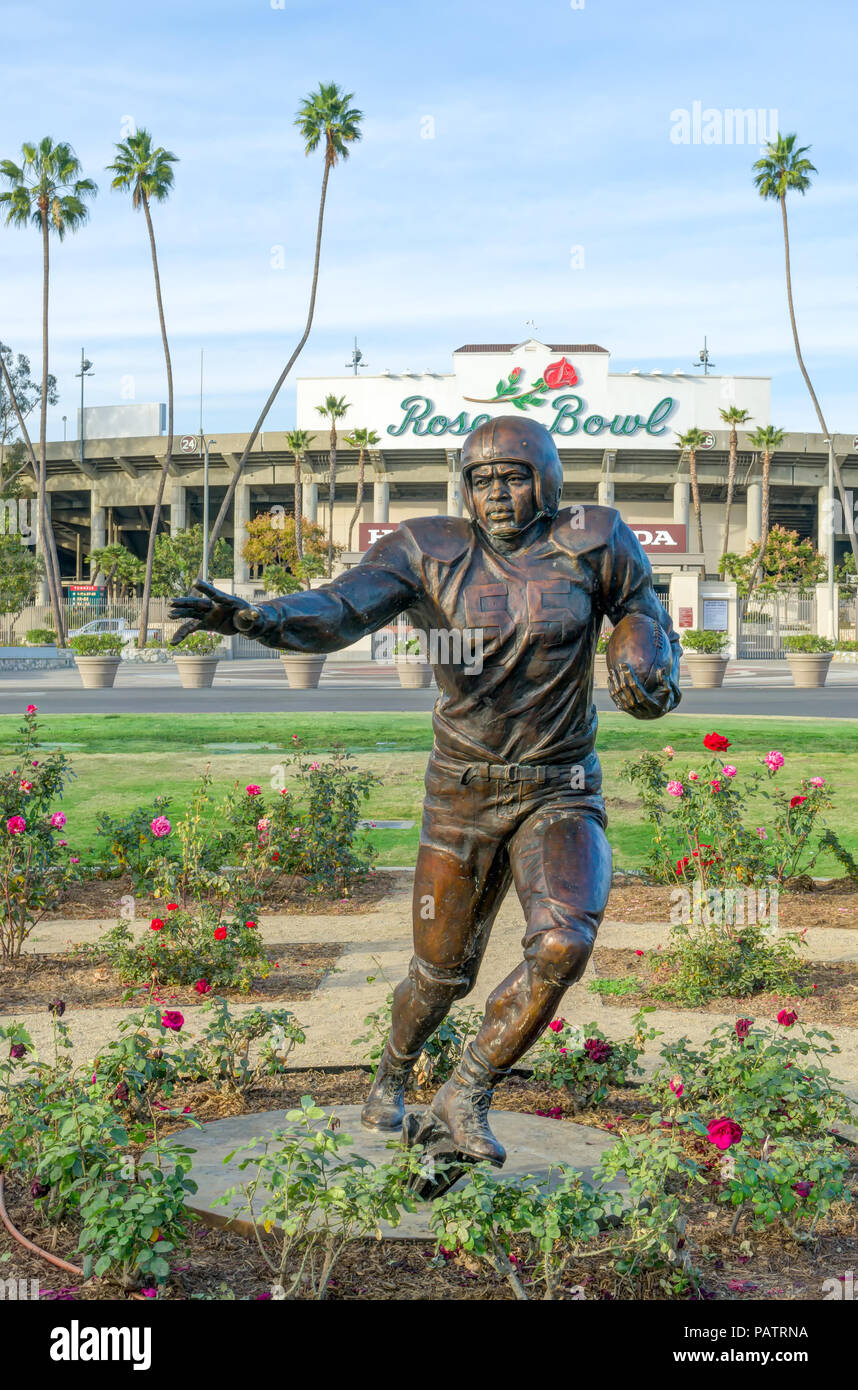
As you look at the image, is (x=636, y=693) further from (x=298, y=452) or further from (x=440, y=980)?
(x=298, y=452)

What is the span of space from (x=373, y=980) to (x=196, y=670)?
2111 cm

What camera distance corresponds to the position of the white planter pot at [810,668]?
92.3 feet

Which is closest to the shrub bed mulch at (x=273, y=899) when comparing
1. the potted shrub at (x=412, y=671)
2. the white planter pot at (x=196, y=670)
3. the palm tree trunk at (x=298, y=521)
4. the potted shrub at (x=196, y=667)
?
the potted shrub at (x=196, y=667)

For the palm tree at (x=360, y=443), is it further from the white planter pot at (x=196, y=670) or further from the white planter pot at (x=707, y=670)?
the white planter pot at (x=196, y=670)

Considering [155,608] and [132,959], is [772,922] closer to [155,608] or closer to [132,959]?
[132,959]

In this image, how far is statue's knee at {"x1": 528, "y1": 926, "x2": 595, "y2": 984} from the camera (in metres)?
3.28

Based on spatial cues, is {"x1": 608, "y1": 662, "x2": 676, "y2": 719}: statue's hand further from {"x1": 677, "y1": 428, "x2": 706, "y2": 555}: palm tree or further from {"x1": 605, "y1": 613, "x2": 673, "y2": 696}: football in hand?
{"x1": 677, "y1": 428, "x2": 706, "y2": 555}: palm tree

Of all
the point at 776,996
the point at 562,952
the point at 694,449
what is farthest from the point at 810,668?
the point at 694,449

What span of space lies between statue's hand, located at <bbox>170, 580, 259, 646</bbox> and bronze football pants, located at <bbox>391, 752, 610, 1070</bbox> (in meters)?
0.77

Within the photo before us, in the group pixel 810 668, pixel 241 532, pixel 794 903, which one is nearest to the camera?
pixel 794 903

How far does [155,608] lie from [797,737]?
164 ft

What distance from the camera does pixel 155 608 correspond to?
6297 centimetres

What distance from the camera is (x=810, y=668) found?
2823cm

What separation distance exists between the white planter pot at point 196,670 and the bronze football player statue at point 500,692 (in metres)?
22.2
